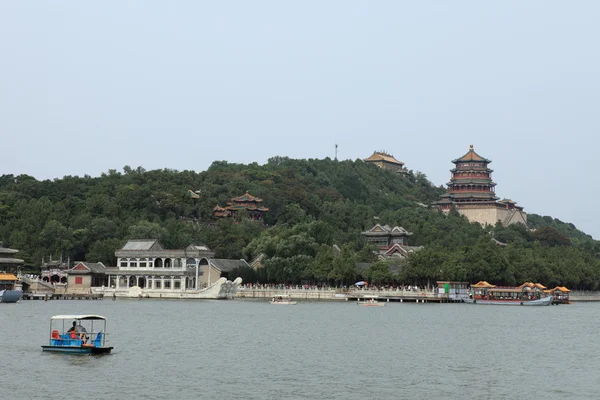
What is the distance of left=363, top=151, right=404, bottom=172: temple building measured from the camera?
173 meters

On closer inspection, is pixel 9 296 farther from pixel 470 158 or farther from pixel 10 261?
pixel 470 158

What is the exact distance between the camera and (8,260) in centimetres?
8906

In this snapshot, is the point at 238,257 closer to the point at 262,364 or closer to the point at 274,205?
the point at 274,205

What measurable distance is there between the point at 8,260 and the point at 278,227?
30441mm

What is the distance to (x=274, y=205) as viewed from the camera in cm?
12212

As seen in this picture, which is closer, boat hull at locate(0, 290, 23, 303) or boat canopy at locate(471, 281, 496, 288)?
boat hull at locate(0, 290, 23, 303)

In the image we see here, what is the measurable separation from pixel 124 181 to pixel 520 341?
82.9 m

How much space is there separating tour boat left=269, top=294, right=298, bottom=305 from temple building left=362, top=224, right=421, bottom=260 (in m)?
21.0

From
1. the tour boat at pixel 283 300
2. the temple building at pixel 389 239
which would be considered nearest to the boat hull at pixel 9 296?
the tour boat at pixel 283 300

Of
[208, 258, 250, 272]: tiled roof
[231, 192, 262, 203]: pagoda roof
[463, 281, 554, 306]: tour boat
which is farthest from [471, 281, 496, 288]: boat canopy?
[231, 192, 262, 203]: pagoda roof

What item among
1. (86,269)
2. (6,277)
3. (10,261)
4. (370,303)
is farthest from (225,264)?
(6,277)

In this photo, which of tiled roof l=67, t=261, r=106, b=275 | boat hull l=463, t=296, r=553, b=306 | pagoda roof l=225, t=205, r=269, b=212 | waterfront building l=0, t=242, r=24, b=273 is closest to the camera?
boat hull l=463, t=296, r=553, b=306

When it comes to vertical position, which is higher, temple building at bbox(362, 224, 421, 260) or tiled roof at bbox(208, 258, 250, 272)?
temple building at bbox(362, 224, 421, 260)

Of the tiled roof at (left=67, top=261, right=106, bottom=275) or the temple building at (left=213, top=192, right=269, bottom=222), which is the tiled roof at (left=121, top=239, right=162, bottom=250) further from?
the temple building at (left=213, top=192, right=269, bottom=222)
